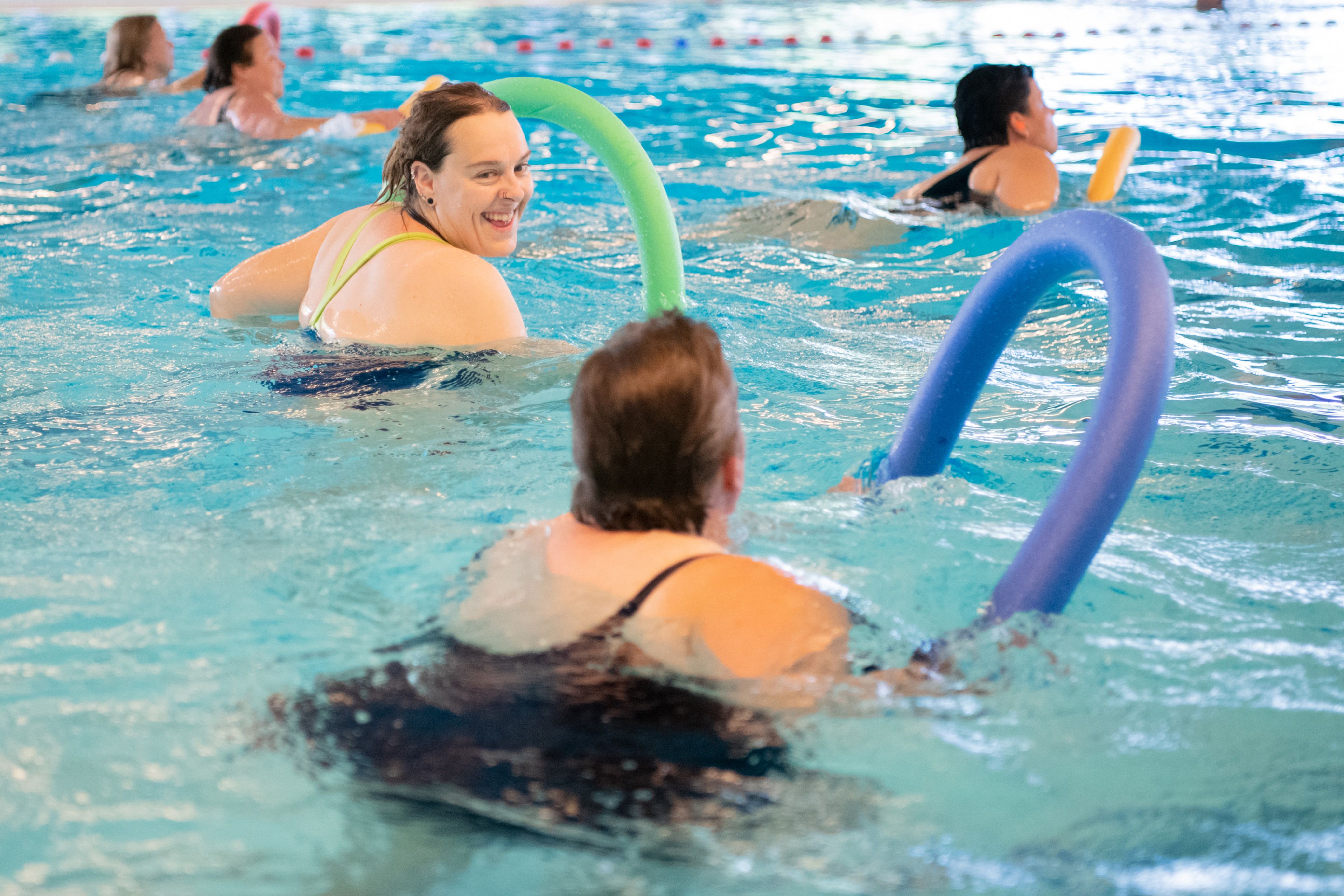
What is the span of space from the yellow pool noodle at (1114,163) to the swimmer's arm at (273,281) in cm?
434

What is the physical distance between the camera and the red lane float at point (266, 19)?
12.0 m

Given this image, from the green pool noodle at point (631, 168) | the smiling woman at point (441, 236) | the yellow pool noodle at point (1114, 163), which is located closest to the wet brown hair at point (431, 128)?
the smiling woman at point (441, 236)

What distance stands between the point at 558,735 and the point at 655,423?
64cm

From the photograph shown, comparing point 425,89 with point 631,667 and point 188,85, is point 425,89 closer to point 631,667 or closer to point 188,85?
point 631,667

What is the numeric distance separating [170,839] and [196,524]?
4.74 ft

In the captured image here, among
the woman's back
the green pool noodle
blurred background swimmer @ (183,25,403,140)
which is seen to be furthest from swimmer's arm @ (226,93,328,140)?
the woman's back

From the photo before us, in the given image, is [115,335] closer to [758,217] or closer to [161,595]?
[161,595]

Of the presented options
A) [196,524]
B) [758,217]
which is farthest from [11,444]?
[758,217]

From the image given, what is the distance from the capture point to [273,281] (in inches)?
203

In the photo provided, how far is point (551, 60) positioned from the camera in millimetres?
16375

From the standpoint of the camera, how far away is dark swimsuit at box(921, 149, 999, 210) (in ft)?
24.6

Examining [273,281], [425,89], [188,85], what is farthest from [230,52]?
[425,89]

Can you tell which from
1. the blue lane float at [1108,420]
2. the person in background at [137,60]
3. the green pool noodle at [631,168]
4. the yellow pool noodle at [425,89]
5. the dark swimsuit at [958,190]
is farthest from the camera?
the person in background at [137,60]

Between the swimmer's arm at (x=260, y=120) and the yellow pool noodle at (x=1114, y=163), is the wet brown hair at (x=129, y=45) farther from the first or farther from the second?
the yellow pool noodle at (x=1114, y=163)
